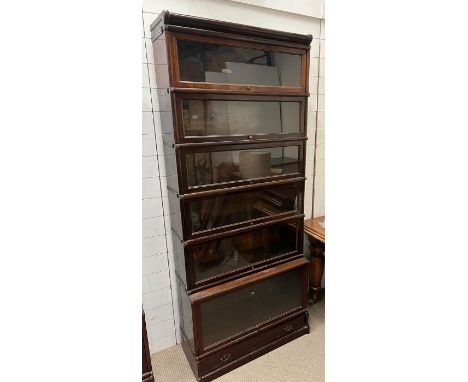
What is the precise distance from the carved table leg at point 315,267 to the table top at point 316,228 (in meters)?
0.08

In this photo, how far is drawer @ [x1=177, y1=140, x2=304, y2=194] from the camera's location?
1327 mm

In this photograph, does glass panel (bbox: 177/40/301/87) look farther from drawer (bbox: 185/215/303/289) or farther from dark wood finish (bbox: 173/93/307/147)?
drawer (bbox: 185/215/303/289)

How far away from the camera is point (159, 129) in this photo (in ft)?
4.83

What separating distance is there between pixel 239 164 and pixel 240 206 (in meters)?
0.23

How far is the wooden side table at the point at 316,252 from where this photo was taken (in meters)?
1.86

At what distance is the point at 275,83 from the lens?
1.47 metres

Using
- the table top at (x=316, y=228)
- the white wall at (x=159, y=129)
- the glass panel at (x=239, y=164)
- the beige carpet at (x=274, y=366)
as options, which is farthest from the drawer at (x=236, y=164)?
the beige carpet at (x=274, y=366)

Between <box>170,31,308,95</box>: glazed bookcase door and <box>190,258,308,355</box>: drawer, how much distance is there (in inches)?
39.3

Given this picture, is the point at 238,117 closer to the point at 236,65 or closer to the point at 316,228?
the point at 236,65

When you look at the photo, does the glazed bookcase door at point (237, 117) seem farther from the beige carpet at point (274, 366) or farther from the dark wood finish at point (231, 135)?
the beige carpet at point (274, 366)

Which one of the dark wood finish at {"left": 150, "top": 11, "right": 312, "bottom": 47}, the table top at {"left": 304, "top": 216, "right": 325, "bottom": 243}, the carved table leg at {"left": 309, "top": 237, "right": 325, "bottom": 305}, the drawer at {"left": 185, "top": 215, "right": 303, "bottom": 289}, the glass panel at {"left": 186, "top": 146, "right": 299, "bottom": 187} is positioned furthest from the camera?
the carved table leg at {"left": 309, "top": 237, "right": 325, "bottom": 305}

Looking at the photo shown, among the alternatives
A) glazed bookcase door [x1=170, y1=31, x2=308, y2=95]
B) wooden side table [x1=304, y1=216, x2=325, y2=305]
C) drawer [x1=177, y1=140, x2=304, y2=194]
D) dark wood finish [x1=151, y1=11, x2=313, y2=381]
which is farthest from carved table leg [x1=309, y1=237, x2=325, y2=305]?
glazed bookcase door [x1=170, y1=31, x2=308, y2=95]
